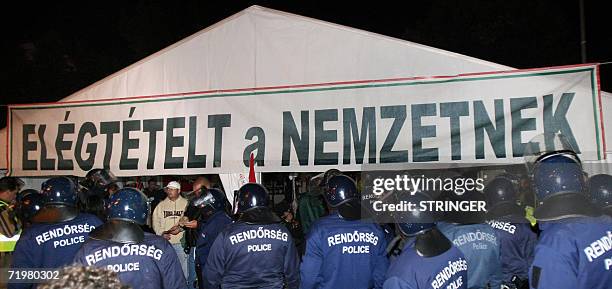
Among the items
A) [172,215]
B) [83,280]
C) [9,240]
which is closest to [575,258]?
[83,280]

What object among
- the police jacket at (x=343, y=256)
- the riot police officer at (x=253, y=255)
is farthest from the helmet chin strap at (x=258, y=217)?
the police jacket at (x=343, y=256)

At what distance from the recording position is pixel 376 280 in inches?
A: 209

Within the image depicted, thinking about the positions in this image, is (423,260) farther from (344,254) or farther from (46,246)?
(46,246)

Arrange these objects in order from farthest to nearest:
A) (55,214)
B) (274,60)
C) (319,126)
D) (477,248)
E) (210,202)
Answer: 1. (210,202)
2. (274,60)
3. (319,126)
4. (55,214)
5. (477,248)

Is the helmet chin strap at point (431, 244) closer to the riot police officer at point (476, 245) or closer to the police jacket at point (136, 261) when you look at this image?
the riot police officer at point (476, 245)

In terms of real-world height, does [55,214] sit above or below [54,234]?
above

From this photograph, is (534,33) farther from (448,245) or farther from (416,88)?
(448,245)

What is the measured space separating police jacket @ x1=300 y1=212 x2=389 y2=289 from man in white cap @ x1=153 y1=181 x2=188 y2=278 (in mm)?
4053

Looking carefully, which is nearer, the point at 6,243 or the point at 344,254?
the point at 344,254

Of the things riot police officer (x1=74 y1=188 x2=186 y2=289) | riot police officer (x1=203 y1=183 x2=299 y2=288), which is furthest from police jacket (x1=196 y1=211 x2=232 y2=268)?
riot police officer (x1=74 y1=188 x2=186 y2=289)

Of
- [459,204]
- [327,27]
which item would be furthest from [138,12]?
[459,204]

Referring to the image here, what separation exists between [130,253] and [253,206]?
1.64 meters

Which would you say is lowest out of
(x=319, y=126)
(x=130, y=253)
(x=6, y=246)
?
(x=6, y=246)

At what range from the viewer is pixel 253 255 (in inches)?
209
